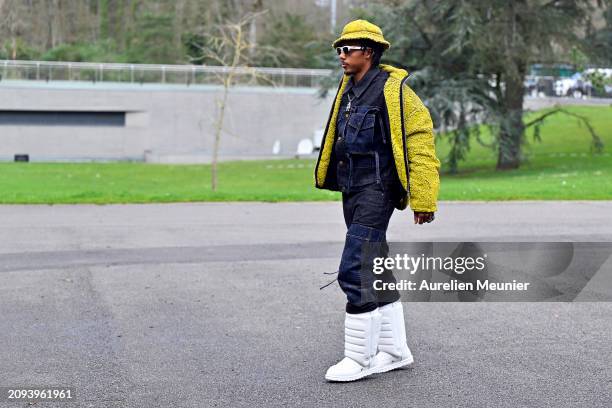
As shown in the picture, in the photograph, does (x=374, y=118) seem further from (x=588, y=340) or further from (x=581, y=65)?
(x=581, y=65)

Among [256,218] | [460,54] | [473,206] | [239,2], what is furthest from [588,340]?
[239,2]

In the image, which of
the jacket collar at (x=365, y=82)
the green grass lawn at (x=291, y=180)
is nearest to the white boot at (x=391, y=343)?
the jacket collar at (x=365, y=82)

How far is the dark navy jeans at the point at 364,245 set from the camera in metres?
5.33

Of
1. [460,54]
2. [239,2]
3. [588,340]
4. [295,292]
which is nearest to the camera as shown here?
[588,340]

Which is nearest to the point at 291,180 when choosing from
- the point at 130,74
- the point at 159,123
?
the point at 159,123

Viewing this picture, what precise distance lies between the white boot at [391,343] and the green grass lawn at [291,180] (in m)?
10.5

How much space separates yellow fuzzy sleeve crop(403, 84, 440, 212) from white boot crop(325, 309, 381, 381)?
2.12 ft

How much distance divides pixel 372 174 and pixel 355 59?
63 cm

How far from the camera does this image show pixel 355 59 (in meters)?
5.44

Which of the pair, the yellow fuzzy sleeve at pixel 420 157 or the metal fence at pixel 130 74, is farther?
the metal fence at pixel 130 74

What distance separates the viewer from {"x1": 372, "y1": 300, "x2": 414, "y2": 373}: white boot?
549 cm

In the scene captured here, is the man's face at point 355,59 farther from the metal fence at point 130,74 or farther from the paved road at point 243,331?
the metal fence at point 130,74

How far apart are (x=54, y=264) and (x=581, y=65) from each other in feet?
78.5

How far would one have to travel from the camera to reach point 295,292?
310 inches
